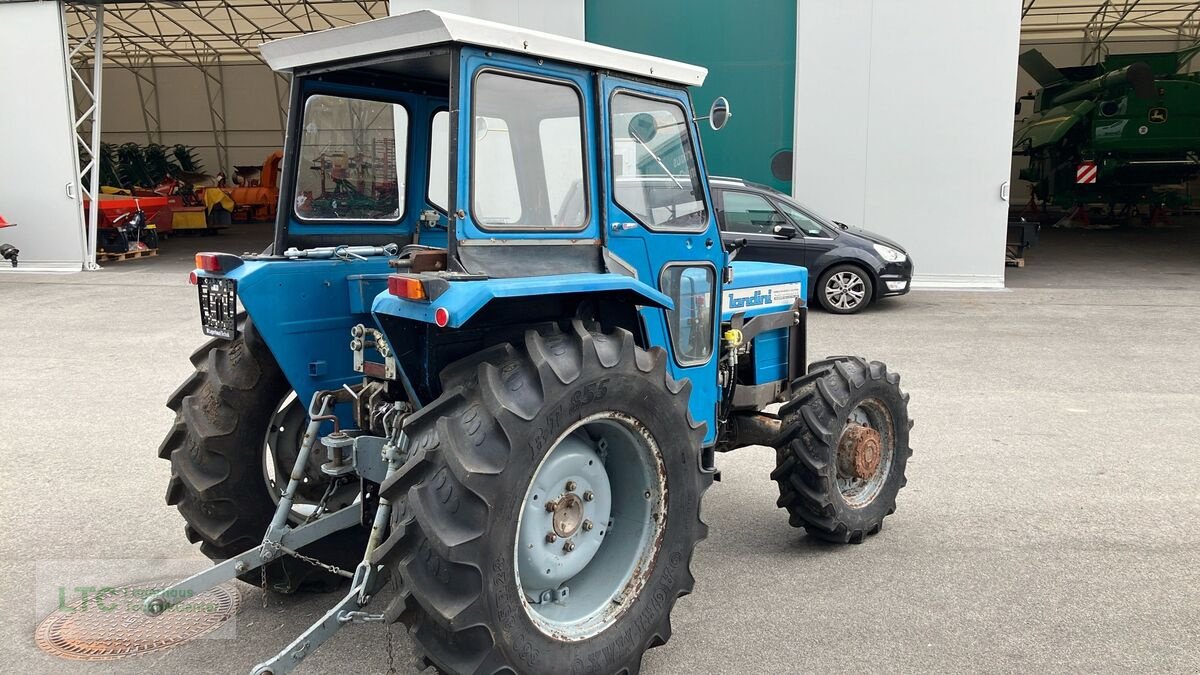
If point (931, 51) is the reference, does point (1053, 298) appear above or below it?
below

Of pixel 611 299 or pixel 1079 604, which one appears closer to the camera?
pixel 611 299

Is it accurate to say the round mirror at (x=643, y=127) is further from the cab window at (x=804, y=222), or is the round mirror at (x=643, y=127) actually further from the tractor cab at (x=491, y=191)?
the cab window at (x=804, y=222)

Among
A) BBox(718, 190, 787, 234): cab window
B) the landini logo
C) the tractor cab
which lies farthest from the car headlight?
the tractor cab

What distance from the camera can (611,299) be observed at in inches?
127

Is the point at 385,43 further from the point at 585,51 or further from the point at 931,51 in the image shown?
the point at 931,51

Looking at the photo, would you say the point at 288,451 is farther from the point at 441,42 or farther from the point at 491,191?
the point at 441,42

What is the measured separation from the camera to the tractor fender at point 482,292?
8.34 ft

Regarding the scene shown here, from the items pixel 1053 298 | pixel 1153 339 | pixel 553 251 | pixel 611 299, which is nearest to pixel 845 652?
pixel 611 299

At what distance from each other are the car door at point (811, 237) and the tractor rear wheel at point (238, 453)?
27.8 ft

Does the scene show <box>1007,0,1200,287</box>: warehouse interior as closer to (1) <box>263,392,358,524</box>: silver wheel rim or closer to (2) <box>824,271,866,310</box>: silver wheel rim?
(2) <box>824,271,866,310</box>: silver wheel rim

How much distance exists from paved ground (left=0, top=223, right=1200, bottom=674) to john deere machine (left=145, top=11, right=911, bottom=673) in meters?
0.38

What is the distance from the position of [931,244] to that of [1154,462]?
8205mm

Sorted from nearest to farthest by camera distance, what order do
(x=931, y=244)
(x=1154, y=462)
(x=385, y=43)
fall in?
(x=385, y=43)
(x=1154, y=462)
(x=931, y=244)

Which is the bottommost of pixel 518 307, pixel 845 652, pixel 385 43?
pixel 845 652
